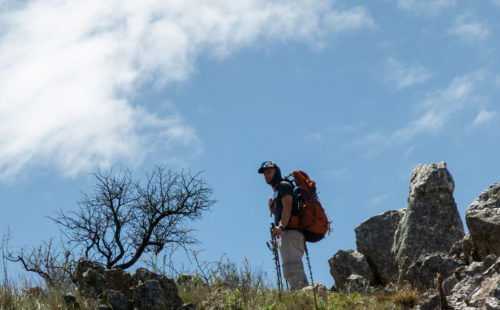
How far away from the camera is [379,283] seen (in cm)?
1518

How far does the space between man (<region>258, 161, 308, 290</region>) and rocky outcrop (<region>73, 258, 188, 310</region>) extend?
11.5ft

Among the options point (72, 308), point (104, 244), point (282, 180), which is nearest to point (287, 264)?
point (282, 180)

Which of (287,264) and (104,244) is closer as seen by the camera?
(287,264)

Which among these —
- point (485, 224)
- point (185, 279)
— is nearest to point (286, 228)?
point (185, 279)

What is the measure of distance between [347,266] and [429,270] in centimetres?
291

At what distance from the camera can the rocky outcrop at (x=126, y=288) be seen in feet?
27.8

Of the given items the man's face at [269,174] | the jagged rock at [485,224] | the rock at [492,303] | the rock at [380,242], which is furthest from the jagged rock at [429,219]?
the rock at [492,303]

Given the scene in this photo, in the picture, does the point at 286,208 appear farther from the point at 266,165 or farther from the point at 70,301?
the point at 70,301

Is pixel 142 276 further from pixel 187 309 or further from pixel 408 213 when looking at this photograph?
pixel 408 213

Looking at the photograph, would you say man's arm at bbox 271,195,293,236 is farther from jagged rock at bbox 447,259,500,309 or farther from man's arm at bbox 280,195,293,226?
jagged rock at bbox 447,259,500,309

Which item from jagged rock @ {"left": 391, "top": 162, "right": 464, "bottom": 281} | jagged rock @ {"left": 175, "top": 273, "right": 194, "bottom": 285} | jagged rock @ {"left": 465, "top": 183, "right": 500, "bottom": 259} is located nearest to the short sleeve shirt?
jagged rock @ {"left": 175, "top": 273, "right": 194, "bottom": 285}

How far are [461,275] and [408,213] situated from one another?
5.72 meters

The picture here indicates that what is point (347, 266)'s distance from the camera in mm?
14719

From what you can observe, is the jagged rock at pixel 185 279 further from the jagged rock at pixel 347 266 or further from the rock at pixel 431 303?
the jagged rock at pixel 347 266
